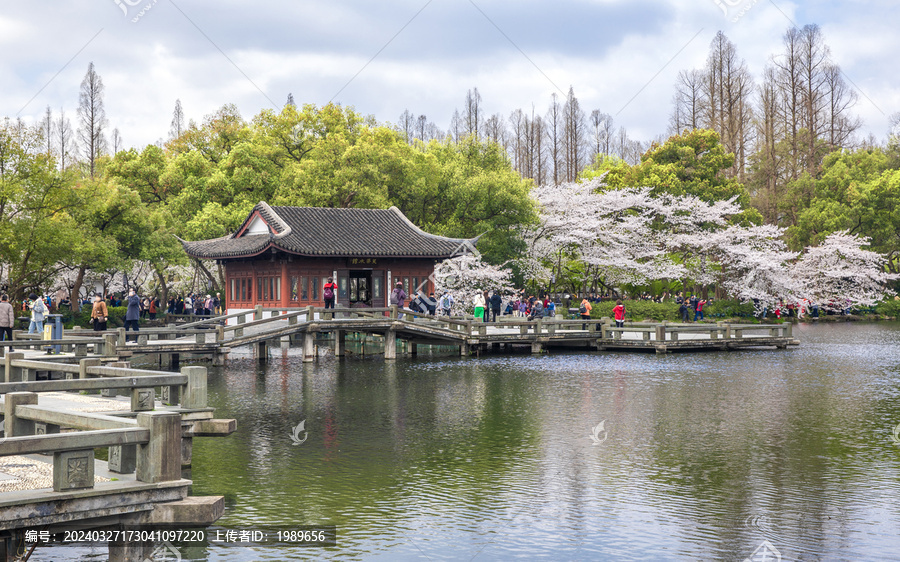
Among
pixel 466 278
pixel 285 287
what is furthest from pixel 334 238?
pixel 466 278

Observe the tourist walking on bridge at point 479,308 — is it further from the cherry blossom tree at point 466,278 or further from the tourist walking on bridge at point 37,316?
the tourist walking on bridge at point 37,316

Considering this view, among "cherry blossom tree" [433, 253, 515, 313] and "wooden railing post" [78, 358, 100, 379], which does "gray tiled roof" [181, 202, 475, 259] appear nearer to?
"cherry blossom tree" [433, 253, 515, 313]

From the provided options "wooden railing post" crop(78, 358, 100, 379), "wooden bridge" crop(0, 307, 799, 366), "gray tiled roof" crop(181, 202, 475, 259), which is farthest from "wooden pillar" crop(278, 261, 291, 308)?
"wooden railing post" crop(78, 358, 100, 379)

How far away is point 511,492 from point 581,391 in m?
11.0

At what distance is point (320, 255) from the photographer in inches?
1506

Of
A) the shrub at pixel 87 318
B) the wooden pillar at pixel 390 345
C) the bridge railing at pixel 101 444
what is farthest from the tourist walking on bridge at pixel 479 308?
A: the bridge railing at pixel 101 444

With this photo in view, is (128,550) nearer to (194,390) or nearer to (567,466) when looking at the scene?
(194,390)

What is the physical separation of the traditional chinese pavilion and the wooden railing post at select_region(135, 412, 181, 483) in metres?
29.4

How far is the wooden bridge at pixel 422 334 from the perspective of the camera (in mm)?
29375

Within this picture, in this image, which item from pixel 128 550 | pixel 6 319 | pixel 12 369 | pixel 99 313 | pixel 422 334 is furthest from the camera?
pixel 422 334

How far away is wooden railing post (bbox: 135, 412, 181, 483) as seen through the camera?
7.98 meters

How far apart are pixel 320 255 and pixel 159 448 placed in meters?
30.5

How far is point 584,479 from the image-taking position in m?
12.6

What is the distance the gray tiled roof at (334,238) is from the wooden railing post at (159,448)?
2939 centimetres
